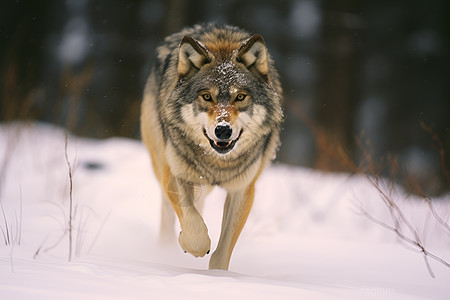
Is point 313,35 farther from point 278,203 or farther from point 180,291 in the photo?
point 180,291

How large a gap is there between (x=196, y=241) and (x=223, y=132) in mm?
808

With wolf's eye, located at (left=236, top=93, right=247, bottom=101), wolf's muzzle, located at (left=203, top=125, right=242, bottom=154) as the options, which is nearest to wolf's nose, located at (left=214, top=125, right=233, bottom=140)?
wolf's muzzle, located at (left=203, top=125, right=242, bottom=154)

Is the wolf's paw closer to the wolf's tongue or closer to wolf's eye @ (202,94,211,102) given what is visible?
the wolf's tongue

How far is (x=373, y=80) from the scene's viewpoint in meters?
13.1

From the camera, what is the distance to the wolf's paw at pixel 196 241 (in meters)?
2.75

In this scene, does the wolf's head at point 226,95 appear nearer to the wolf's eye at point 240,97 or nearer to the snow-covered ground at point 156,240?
the wolf's eye at point 240,97

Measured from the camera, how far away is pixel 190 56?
293 centimetres

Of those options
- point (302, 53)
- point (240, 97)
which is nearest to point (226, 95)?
point (240, 97)

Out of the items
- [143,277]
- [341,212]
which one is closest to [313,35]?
[341,212]

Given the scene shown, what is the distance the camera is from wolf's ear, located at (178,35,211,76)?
9.37ft

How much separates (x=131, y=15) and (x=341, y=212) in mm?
8190

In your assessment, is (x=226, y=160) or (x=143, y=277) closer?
(x=143, y=277)

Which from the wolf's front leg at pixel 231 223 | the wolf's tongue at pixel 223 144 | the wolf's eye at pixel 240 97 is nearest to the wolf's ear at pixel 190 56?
the wolf's eye at pixel 240 97

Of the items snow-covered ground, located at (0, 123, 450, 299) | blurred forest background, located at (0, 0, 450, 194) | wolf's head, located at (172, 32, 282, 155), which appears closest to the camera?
snow-covered ground, located at (0, 123, 450, 299)
